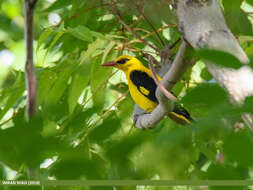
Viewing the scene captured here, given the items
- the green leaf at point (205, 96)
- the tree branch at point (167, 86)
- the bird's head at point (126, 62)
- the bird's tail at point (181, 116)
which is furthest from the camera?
the bird's head at point (126, 62)

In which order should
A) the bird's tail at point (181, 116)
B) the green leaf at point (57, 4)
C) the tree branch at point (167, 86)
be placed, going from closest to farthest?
the tree branch at point (167, 86) < the bird's tail at point (181, 116) < the green leaf at point (57, 4)

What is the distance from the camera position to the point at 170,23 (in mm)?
2352

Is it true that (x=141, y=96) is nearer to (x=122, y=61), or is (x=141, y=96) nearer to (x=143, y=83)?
(x=143, y=83)

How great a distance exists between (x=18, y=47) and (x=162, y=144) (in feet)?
11.9

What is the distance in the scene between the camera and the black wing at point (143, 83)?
136 inches

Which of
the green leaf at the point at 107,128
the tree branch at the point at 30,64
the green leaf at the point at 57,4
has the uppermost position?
A: the tree branch at the point at 30,64

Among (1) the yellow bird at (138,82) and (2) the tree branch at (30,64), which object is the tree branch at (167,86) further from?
(1) the yellow bird at (138,82)

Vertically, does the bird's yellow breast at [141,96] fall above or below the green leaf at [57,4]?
below

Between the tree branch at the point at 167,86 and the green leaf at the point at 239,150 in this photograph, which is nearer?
the green leaf at the point at 239,150

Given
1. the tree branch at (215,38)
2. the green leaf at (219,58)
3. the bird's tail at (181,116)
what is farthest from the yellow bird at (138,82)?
the green leaf at (219,58)

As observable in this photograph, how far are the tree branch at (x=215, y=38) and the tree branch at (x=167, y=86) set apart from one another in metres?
0.07

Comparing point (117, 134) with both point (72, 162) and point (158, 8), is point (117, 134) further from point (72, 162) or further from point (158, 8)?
point (158, 8)

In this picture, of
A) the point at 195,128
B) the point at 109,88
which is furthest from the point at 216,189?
the point at 109,88

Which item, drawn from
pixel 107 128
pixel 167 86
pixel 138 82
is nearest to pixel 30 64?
pixel 107 128
